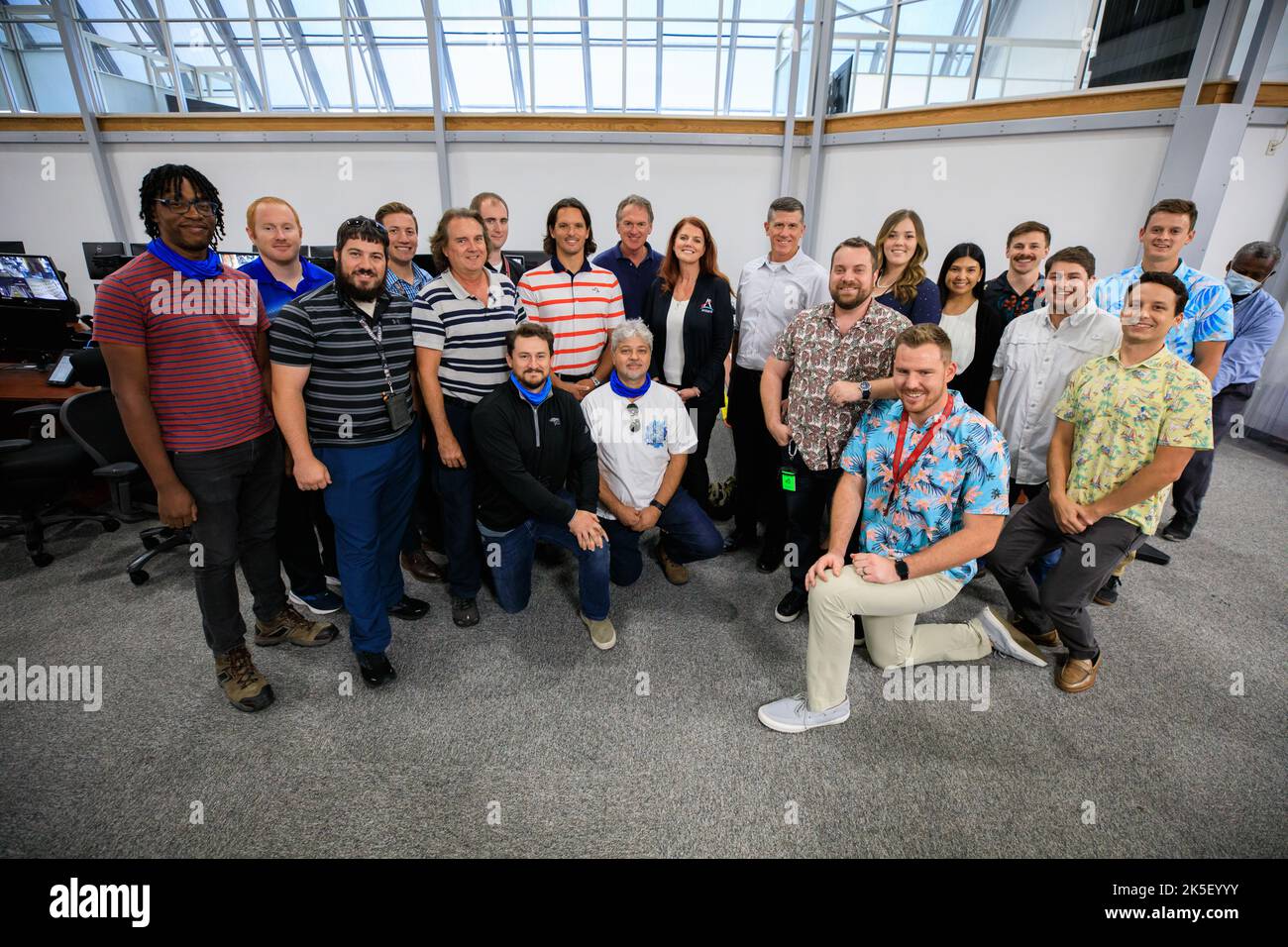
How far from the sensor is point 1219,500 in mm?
3793

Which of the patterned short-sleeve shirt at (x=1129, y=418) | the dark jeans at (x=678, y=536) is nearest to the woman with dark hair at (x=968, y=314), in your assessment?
the patterned short-sleeve shirt at (x=1129, y=418)

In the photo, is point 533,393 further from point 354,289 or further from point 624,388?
point 354,289

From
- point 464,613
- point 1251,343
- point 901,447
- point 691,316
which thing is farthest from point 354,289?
point 1251,343

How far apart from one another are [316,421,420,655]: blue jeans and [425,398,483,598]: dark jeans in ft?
0.59

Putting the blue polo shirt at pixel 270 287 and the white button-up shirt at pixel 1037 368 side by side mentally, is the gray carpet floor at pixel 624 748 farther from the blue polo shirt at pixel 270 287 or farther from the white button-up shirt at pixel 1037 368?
the blue polo shirt at pixel 270 287

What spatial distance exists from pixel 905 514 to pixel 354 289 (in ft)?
6.77

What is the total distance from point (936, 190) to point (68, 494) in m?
7.23

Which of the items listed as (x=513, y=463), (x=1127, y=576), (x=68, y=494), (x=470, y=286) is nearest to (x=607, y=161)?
(x=470, y=286)

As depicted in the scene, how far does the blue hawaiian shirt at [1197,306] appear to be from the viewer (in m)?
2.44

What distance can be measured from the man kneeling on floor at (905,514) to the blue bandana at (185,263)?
217 centimetres

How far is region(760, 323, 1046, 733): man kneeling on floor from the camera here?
1802 millimetres

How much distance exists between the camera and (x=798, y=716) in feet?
6.37
